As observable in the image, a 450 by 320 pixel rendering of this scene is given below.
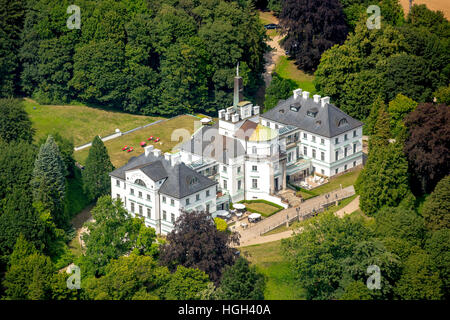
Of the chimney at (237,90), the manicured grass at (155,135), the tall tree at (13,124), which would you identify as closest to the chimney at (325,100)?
the chimney at (237,90)

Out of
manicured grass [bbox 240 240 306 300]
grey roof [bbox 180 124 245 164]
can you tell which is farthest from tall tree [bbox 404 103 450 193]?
manicured grass [bbox 240 240 306 300]

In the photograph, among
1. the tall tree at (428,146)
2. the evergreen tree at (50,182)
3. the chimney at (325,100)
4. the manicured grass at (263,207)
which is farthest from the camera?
the chimney at (325,100)

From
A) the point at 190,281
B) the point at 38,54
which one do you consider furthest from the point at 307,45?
the point at 190,281

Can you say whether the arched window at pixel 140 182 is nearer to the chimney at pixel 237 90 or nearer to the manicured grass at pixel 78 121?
the chimney at pixel 237 90

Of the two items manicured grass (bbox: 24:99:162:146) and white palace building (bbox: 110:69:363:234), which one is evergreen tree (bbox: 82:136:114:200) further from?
manicured grass (bbox: 24:99:162:146)

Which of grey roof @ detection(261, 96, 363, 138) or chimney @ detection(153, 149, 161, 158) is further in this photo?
grey roof @ detection(261, 96, 363, 138)

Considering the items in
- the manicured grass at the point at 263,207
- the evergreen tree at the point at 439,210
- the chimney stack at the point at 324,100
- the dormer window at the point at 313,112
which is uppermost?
the chimney stack at the point at 324,100

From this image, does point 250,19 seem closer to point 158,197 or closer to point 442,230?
point 158,197
